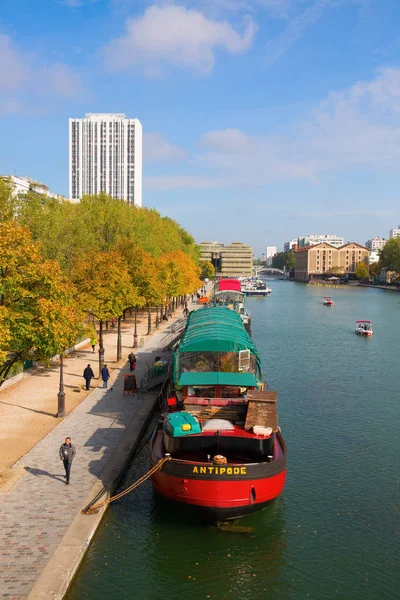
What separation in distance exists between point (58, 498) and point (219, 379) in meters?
7.52

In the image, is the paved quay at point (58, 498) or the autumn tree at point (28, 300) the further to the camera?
the autumn tree at point (28, 300)

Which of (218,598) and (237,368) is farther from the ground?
(237,368)

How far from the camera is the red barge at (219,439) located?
17.5 metres

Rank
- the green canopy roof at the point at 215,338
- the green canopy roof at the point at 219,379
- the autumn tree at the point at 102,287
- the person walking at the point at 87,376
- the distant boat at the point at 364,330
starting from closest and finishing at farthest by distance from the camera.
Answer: the green canopy roof at the point at 219,379 < the green canopy roof at the point at 215,338 < the person walking at the point at 87,376 < the autumn tree at the point at 102,287 < the distant boat at the point at 364,330

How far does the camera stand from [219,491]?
17359 millimetres

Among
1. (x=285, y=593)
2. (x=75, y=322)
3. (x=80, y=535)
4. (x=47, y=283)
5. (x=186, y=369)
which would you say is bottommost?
(x=285, y=593)

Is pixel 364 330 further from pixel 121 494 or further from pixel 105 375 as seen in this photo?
pixel 121 494

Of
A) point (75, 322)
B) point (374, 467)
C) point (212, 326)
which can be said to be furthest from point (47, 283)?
point (374, 467)

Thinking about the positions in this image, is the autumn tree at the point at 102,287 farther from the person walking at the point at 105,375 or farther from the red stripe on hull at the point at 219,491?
the red stripe on hull at the point at 219,491

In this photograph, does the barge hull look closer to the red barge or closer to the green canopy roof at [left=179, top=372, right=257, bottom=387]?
the red barge

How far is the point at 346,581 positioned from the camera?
15.4 meters

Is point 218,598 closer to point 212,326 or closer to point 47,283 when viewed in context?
point 47,283

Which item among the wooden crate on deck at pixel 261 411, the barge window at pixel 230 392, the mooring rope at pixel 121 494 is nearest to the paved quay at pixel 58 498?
the mooring rope at pixel 121 494

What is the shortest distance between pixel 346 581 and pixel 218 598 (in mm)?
3610
